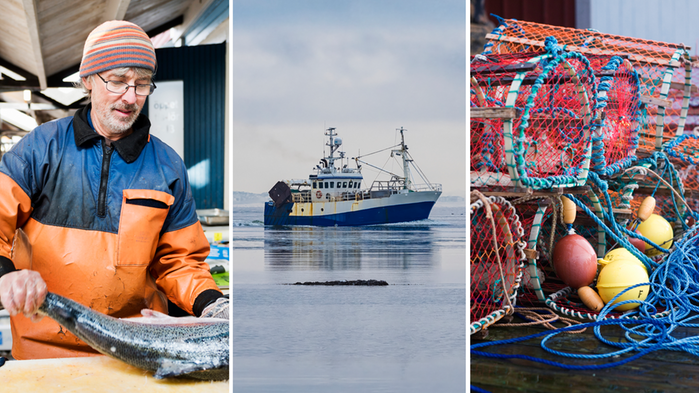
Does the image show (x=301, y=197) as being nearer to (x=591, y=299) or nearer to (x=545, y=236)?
(x=591, y=299)

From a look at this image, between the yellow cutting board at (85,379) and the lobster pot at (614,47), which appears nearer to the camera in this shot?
the yellow cutting board at (85,379)

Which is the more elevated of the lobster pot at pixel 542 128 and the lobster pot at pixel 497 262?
the lobster pot at pixel 542 128

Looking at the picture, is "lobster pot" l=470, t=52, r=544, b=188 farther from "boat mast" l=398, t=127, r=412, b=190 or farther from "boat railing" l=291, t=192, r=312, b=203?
"boat railing" l=291, t=192, r=312, b=203

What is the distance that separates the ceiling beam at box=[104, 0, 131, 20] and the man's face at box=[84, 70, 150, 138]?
4430 mm

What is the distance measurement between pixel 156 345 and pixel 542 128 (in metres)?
2.07

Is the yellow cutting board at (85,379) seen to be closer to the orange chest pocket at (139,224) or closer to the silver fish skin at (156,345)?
the silver fish skin at (156,345)

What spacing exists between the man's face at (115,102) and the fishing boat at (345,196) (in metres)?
0.75

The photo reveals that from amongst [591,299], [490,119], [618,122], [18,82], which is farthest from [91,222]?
[18,82]

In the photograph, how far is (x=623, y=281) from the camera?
2477 millimetres

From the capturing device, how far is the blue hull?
116cm

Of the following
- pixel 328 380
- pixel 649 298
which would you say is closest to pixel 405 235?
pixel 328 380

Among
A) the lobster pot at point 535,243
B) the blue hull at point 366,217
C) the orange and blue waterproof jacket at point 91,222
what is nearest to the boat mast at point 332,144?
the blue hull at point 366,217

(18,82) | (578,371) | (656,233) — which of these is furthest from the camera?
(18,82)

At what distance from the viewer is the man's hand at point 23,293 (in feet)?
3.96
